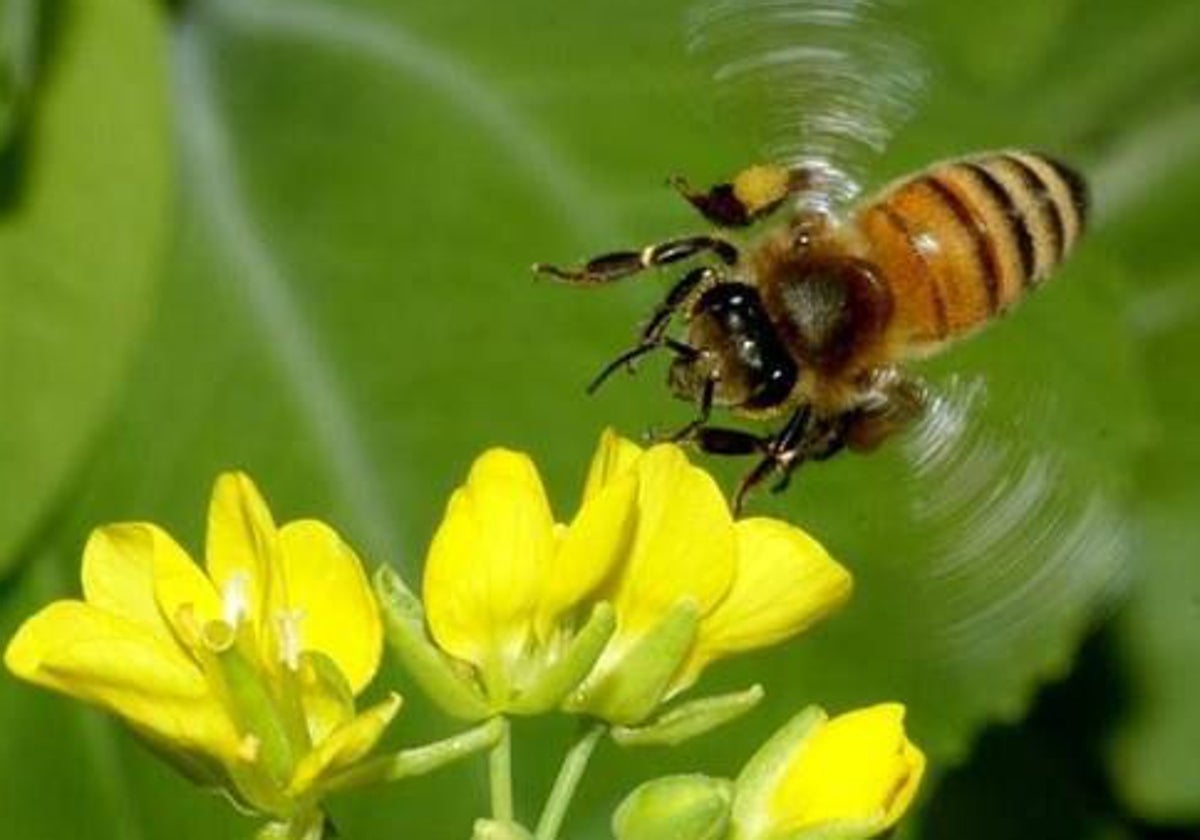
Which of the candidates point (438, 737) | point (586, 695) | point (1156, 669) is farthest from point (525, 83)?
point (586, 695)

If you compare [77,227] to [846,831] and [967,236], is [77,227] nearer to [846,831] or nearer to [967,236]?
[967,236]

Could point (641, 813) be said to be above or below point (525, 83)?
below

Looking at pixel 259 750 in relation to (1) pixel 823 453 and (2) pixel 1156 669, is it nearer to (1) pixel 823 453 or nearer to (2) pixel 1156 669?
(1) pixel 823 453

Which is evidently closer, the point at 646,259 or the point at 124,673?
the point at 124,673

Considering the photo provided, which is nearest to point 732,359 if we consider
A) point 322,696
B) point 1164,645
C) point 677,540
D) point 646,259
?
point 646,259

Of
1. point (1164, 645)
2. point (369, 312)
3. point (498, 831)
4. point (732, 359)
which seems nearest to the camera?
point (498, 831)
